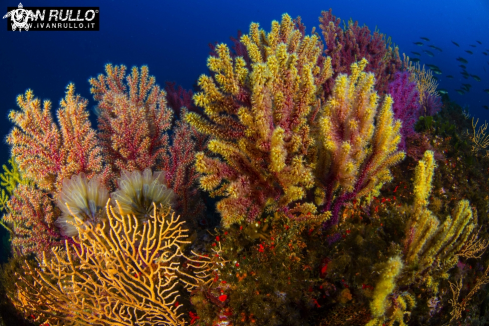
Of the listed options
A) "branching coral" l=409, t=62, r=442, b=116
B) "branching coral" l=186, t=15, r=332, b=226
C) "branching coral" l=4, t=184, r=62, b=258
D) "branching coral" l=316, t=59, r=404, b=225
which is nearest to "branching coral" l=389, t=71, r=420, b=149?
"branching coral" l=316, t=59, r=404, b=225

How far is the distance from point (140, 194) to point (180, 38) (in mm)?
75790

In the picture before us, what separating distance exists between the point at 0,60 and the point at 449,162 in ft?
180

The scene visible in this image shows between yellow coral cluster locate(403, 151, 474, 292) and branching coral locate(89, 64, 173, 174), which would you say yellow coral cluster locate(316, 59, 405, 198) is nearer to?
yellow coral cluster locate(403, 151, 474, 292)

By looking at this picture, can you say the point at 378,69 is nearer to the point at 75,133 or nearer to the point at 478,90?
the point at 75,133

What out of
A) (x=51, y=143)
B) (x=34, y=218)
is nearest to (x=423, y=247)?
(x=51, y=143)

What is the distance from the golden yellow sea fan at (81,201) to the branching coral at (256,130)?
1803mm

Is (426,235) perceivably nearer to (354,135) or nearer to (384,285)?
(384,285)

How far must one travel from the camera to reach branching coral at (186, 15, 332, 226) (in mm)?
2041

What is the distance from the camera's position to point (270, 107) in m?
2.11

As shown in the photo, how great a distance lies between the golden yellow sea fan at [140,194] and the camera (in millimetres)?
2912

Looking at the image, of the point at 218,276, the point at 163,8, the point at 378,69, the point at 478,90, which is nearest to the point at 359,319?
the point at 218,276

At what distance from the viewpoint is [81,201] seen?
310 cm

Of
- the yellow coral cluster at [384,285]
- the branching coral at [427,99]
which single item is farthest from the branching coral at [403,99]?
the yellow coral cluster at [384,285]

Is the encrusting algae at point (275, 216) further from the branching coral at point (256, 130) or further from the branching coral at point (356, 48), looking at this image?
the branching coral at point (356, 48)
